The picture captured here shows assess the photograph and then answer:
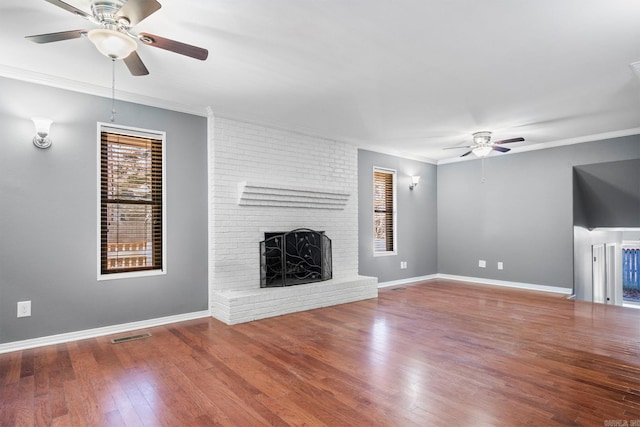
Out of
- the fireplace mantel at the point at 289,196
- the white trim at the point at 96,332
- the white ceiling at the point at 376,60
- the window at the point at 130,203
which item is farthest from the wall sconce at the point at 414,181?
the window at the point at 130,203

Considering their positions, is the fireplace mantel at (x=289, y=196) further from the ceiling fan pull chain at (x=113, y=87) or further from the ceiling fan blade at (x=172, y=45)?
the ceiling fan blade at (x=172, y=45)

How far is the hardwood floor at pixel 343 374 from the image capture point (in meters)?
2.13

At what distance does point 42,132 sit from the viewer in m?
3.30

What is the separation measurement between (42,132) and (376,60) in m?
3.14

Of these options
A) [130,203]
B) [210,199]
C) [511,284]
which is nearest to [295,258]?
[210,199]

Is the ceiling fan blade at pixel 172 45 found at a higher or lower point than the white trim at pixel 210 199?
higher

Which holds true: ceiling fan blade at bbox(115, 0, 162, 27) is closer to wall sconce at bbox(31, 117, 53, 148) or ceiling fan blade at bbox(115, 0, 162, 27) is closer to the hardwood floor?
wall sconce at bbox(31, 117, 53, 148)

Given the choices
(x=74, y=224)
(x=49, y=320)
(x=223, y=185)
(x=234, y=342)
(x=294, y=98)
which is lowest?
(x=234, y=342)

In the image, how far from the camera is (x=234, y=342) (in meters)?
3.44

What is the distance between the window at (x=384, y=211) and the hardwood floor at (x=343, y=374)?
94.8 inches

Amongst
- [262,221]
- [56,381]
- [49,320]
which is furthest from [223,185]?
[56,381]

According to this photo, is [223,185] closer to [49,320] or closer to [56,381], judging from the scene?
[49,320]

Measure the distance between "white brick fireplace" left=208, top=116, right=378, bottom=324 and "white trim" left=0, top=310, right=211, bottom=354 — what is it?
0.35 meters

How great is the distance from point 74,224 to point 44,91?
131 cm
